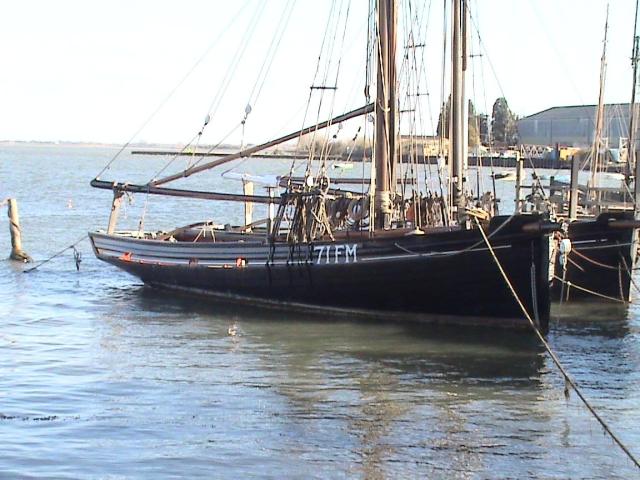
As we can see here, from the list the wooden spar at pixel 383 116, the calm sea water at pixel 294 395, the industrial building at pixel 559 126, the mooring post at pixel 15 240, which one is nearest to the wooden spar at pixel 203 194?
the wooden spar at pixel 383 116

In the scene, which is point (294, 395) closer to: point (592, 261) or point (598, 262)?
point (592, 261)

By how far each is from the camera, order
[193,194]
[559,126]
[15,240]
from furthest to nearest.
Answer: [559,126], [15,240], [193,194]

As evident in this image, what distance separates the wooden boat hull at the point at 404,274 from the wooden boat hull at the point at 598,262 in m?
2.58

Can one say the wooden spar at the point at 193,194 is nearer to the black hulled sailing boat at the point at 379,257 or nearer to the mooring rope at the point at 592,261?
the black hulled sailing boat at the point at 379,257

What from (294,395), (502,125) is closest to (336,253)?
(294,395)

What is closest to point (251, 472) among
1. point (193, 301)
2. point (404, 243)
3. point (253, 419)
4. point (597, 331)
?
point (253, 419)

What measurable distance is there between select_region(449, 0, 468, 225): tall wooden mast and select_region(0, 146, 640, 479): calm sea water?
13.6ft

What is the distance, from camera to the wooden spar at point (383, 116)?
23.8m

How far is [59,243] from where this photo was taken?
3934cm

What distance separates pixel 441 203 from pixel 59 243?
19.1m

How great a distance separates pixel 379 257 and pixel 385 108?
4.12 m

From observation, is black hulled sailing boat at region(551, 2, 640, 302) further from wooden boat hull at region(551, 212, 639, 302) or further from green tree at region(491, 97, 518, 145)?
green tree at region(491, 97, 518, 145)

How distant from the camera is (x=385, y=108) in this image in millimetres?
23750

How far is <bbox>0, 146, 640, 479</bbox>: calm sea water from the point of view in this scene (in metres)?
12.2
